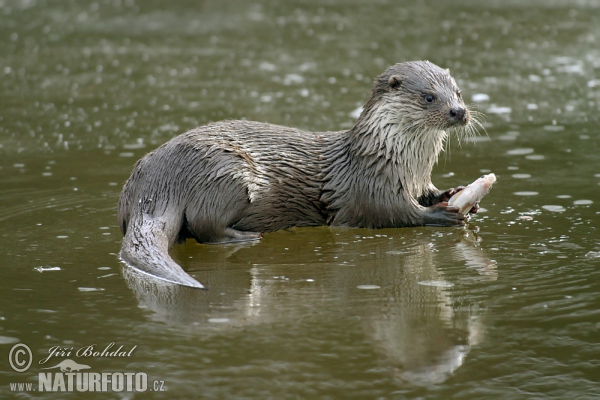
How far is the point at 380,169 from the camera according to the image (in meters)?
4.46

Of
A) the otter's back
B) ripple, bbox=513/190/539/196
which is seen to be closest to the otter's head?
the otter's back

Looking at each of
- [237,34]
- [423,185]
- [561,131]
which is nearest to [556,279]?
[423,185]

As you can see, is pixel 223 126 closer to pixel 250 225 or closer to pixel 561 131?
pixel 250 225

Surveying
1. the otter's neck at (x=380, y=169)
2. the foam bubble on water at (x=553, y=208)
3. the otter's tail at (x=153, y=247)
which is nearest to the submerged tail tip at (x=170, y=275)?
the otter's tail at (x=153, y=247)

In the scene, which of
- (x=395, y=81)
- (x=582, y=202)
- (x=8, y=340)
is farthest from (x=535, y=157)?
(x=8, y=340)

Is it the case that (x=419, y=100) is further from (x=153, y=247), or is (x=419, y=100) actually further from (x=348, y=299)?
(x=153, y=247)

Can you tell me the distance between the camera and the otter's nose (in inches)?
171

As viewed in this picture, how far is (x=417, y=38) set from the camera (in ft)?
29.6

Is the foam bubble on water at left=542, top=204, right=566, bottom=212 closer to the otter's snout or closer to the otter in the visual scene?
the otter

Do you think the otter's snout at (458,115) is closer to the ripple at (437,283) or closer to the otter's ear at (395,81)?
the otter's ear at (395,81)

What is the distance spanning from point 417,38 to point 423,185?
186 inches

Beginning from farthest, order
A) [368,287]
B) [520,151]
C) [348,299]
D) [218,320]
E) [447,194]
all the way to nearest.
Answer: [520,151] → [447,194] → [368,287] → [348,299] → [218,320]

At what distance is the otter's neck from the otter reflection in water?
0.13 meters
